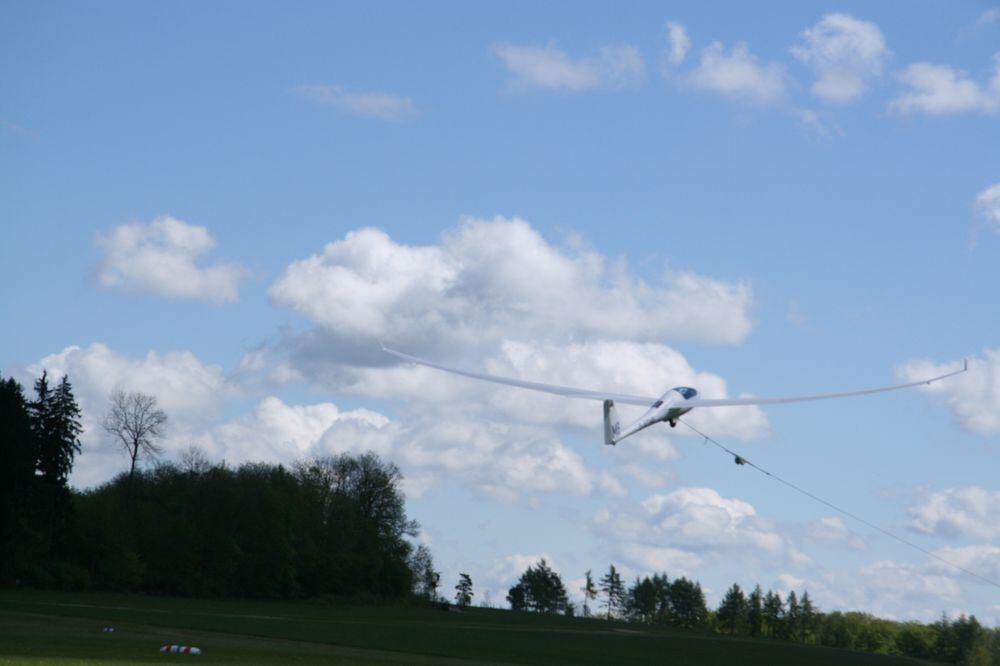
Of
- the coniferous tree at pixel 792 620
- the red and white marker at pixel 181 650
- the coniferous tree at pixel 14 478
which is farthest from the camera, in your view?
the coniferous tree at pixel 792 620

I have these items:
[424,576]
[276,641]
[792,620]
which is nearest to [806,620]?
[792,620]

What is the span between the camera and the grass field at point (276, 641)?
40844 mm

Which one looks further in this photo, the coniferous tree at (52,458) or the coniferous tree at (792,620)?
the coniferous tree at (792,620)

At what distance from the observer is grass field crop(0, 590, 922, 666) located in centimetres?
4084

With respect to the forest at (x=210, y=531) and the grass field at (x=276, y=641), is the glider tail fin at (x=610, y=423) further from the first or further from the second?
the forest at (x=210, y=531)

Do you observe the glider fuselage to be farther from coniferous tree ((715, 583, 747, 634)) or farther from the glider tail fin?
coniferous tree ((715, 583, 747, 634))

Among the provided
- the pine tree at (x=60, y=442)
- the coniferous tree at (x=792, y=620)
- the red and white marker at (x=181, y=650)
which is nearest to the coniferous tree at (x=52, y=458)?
the pine tree at (x=60, y=442)

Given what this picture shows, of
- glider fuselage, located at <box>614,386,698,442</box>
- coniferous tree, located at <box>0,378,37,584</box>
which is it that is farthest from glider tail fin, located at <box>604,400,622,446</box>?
coniferous tree, located at <box>0,378,37,584</box>

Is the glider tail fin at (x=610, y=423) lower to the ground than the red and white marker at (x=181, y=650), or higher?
higher

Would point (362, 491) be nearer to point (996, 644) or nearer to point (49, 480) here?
point (49, 480)

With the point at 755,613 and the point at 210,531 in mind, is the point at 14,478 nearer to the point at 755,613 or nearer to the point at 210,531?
the point at 210,531

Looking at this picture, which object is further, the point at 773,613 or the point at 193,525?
the point at 773,613

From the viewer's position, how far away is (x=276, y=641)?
53219 mm

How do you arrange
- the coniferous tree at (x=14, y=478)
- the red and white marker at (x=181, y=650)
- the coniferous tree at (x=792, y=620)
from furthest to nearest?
the coniferous tree at (x=792, y=620), the coniferous tree at (x=14, y=478), the red and white marker at (x=181, y=650)
